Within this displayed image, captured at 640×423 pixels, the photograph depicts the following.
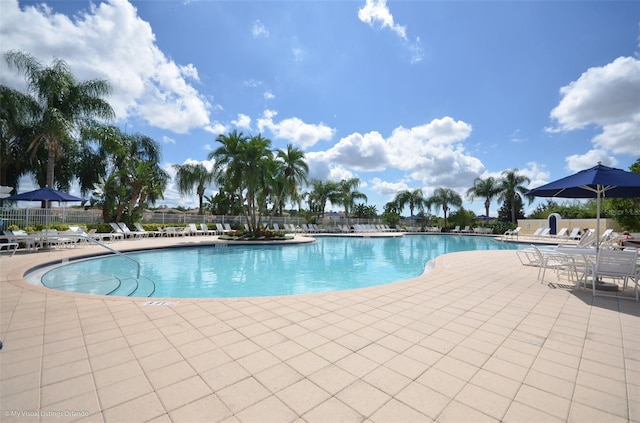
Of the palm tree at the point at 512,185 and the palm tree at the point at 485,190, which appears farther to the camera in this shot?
the palm tree at the point at 485,190

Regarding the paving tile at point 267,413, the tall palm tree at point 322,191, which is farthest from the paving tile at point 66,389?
the tall palm tree at point 322,191

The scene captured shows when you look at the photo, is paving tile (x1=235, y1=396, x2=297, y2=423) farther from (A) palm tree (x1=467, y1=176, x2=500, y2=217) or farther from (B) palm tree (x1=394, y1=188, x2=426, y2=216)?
(A) palm tree (x1=467, y1=176, x2=500, y2=217)

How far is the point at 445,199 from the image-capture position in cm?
3356

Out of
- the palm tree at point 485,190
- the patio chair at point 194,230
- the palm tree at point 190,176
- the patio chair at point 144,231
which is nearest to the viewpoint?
the patio chair at point 144,231

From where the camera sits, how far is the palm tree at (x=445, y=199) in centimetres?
3319

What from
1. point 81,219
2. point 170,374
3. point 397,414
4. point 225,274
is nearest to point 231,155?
point 81,219

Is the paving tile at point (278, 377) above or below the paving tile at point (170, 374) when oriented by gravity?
below

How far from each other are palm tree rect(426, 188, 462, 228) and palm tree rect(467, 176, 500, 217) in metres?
1.67

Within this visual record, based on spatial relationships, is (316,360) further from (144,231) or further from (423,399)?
(144,231)


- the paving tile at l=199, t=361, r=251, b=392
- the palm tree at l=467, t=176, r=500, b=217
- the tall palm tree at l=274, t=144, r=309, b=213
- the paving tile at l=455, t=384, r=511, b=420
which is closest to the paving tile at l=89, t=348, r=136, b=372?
the paving tile at l=199, t=361, r=251, b=392

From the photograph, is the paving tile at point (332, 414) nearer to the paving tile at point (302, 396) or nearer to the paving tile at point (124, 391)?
the paving tile at point (302, 396)

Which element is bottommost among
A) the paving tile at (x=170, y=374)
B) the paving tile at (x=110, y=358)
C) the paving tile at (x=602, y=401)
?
the paving tile at (x=602, y=401)

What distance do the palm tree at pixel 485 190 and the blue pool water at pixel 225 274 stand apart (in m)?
25.4

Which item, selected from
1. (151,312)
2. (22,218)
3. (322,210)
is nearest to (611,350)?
(151,312)
